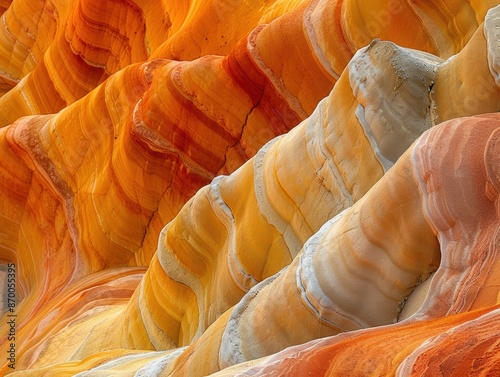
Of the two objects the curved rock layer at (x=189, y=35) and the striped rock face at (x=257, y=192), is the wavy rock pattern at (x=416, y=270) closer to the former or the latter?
the striped rock face at (x=257, y=192)

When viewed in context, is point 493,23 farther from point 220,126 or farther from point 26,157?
point 26,157

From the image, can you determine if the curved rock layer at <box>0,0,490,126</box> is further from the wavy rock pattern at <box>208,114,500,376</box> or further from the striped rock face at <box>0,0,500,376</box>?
the wavy rock pattern at <box>208,114,500,376</box>

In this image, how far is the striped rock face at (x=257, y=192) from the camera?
Answer: 7.17ft

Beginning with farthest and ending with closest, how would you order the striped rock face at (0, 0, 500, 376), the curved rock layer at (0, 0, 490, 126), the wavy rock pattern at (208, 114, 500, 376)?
1. the curved rock layer at (0, 0, 490, 126)
2. the striped rock face at (0, 0, 500, 376)
3. the wavy rock pattern at (208, 114, 500, 376)

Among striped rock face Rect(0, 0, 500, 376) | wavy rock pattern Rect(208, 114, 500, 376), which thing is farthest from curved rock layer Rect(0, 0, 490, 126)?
wavy rock pattern Rect(208, 114, 500, 376)

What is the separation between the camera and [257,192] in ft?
12.2

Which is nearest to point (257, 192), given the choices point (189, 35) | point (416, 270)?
point (416, 270)

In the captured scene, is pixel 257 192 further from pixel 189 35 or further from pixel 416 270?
pixel 189 35

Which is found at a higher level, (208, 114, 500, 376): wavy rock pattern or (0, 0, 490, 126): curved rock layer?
(0, 0, 490, 126): curved rock layer

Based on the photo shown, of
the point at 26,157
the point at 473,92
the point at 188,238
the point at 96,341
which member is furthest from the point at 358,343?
the point at 26,157

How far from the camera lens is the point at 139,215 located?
616 centimetres

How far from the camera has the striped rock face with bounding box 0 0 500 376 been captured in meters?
2.19

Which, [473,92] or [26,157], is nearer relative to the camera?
[473,92]

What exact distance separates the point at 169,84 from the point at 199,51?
101 centimetres
